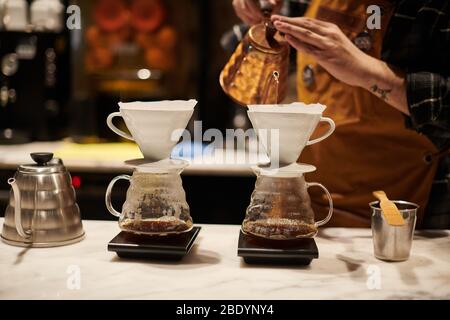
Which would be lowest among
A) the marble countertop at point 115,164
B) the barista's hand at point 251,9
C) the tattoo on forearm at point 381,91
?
the marble countertop at point 115,164

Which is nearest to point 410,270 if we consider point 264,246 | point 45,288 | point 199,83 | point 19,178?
point 264,246

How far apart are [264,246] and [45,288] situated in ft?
1.47

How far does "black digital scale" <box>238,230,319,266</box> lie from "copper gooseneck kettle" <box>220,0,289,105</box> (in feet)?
1.23

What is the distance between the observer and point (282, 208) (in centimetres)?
122

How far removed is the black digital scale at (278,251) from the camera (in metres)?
Answer: 1.19

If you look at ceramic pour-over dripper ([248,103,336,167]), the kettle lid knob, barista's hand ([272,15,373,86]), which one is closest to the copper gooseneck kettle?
barista's hand ([272,15,373,86])

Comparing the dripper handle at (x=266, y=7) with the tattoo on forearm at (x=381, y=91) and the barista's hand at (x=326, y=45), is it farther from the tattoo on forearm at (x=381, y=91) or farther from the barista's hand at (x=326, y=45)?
the tattoo on forearm at (x=381, y=91)

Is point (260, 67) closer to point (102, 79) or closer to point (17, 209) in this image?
point (17, 209)

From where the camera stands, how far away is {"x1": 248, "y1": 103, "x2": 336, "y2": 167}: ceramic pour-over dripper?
116 centimetres

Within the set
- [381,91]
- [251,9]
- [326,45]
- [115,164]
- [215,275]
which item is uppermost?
[251,9]

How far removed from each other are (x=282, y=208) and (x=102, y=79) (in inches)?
94.6

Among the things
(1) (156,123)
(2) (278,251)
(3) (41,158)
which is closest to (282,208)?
(2) (278,251)

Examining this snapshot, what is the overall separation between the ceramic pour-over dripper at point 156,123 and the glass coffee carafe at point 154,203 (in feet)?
0.11

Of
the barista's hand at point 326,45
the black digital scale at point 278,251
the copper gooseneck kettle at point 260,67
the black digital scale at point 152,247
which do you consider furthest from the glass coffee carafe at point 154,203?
the barista's hand at point 326,45
